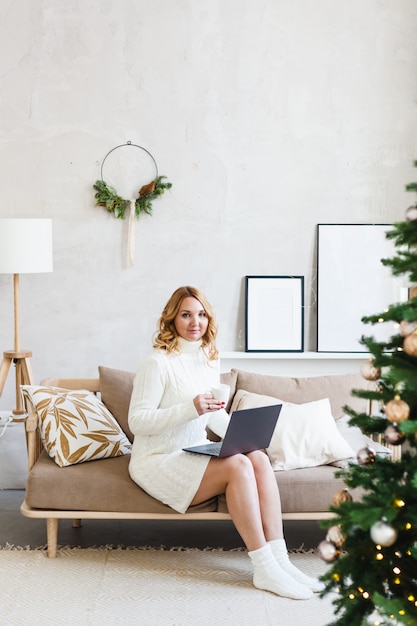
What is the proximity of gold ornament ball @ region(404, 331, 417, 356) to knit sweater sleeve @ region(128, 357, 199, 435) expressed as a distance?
5.35ft

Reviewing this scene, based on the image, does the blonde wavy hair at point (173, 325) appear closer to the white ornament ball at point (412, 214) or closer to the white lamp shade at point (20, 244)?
the white lamp shade at point (20, 244)

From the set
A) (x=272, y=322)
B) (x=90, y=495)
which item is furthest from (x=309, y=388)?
(x=90, y=495)

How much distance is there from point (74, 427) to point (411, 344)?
2.25 metres

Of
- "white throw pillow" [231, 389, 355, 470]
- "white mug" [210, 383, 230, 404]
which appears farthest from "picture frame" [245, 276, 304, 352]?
"white mug" [210, 383, 230, 404]

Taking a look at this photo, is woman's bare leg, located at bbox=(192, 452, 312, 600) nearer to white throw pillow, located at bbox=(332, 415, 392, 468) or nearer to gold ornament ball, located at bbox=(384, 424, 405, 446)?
white throw pillow, located at bbox=(332, 415, 392, 468)

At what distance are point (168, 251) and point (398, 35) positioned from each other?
5.81 feet

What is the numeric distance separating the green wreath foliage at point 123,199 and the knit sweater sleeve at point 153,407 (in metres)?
1.35

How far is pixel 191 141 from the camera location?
16.1 ft

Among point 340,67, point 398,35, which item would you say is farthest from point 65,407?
point 398,35

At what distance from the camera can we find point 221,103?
4.91 m

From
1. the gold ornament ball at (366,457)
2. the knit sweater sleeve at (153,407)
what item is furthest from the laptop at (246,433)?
the gold ornament ball at (366,457)

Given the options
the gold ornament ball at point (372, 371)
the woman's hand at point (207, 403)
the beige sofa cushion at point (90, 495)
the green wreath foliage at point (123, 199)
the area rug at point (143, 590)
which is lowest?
the area rug at point (143, 590)

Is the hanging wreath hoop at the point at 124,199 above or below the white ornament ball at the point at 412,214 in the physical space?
above

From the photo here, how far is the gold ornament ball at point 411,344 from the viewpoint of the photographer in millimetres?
2047
